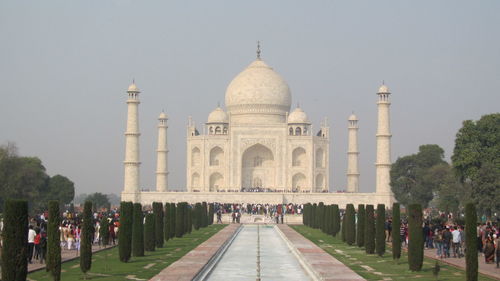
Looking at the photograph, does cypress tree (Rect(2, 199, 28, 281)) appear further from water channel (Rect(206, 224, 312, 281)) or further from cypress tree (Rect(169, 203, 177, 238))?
cypress tree (Rect(169, 203, 177, 238))

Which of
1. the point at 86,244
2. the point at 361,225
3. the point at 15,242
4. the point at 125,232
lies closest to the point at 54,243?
the point at 86,244

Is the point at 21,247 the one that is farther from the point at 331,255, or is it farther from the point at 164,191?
the point at 164,191

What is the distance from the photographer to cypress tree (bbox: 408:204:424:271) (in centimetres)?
1622

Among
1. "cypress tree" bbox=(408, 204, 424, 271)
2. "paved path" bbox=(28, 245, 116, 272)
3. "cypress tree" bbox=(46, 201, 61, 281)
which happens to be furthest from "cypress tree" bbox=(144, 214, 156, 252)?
"cypress tree" bbox=(408, 204, 424, 271)

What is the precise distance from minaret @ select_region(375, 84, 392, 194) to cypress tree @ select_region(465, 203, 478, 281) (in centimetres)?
3179

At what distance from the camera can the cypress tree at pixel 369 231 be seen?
20484mm

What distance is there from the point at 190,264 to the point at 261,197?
96.8ft

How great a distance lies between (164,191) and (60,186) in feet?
27.1

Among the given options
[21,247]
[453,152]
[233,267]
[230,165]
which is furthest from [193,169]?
[21,247]

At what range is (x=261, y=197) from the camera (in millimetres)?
46250

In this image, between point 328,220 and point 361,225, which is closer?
point 361,225

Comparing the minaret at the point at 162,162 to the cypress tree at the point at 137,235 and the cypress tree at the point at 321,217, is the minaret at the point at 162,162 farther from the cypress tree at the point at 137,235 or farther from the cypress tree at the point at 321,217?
the cypress tree at the point at 137,235

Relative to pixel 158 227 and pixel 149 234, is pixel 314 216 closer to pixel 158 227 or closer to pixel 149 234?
pixel 158 227

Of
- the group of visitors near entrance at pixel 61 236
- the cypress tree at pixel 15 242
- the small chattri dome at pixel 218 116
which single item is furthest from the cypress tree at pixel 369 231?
the small chattri dome at pixel 218 116
